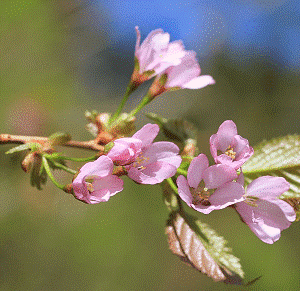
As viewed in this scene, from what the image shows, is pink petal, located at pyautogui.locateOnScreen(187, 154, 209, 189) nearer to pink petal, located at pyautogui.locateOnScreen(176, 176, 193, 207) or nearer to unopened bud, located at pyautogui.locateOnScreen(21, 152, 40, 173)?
pink petal, located at pyautogui.locateOnScreen(176, 176, 193, 207)

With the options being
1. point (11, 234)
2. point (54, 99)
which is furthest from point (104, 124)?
point (54, 99)

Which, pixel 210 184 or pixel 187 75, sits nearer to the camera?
pixel 210 184

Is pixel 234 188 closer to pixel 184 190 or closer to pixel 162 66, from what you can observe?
pixel 184 190

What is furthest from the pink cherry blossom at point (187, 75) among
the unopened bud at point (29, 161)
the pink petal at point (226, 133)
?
the unopened bud at point (29, 161)

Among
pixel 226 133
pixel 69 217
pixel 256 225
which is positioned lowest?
pixel 69 217

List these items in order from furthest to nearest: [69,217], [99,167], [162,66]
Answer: [69,217]
[162,66]
[99,167]

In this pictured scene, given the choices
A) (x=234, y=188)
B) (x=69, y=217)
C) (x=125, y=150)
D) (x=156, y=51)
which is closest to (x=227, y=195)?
(x=234, y=188)

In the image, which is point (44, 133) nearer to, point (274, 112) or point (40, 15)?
point (40, 15)
